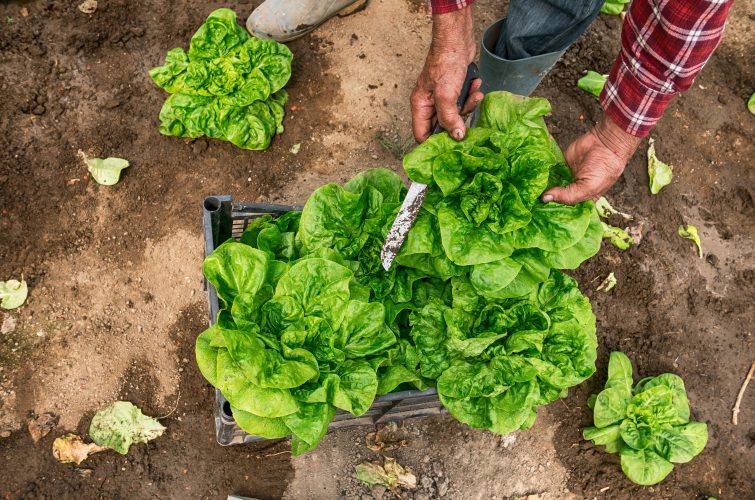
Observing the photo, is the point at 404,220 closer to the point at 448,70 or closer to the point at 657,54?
the point at 448,70

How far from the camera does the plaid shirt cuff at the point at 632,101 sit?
2.63 metres

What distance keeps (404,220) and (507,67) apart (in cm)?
162

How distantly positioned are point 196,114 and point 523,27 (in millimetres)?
2344

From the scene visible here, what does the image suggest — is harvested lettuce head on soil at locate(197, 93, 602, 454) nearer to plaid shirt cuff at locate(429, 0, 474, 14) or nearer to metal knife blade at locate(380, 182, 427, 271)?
metal knife blade at locate(380, 182, 427, 271)

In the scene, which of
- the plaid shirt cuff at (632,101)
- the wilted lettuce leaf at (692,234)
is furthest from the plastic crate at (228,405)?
the wilted lettuce leaf at (692,234)

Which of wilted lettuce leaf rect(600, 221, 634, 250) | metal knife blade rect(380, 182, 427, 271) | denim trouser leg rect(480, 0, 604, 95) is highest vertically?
denim trouser leg rect(480, 0, 604, 95)

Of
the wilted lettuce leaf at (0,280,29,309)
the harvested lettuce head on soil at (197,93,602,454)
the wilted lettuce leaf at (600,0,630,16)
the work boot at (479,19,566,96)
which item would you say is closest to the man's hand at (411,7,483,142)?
the harvested lettuce head on soil at (197,93,602,454)

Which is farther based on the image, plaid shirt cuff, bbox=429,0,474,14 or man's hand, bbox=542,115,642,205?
plaid shirt cuff, bbox=429,0,474,14

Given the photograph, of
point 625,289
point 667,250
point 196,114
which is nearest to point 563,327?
point 625,289

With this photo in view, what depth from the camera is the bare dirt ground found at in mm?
3779

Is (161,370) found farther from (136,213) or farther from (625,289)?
(625,289)

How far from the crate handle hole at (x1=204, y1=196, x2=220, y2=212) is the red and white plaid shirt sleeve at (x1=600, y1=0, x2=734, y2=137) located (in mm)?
1992

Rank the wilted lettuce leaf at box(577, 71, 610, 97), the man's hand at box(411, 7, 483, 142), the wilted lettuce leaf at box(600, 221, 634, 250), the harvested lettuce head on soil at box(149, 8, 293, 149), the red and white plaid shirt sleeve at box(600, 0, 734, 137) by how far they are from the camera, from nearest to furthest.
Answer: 1. the red and white plaid shirt sleeve at box(600, 0, 734, 137)
2. the man's hand at box(411, 7, 483, 142)
3. the harvested lettuce head on soil at box(149, 8, 293, 149)
4. the wilted lettuce leaf at box(600, 221, 634, 250)
5. the wilted lettuce leaf at box(577, 71, 610, 97)

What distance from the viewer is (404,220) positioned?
2.67 m
